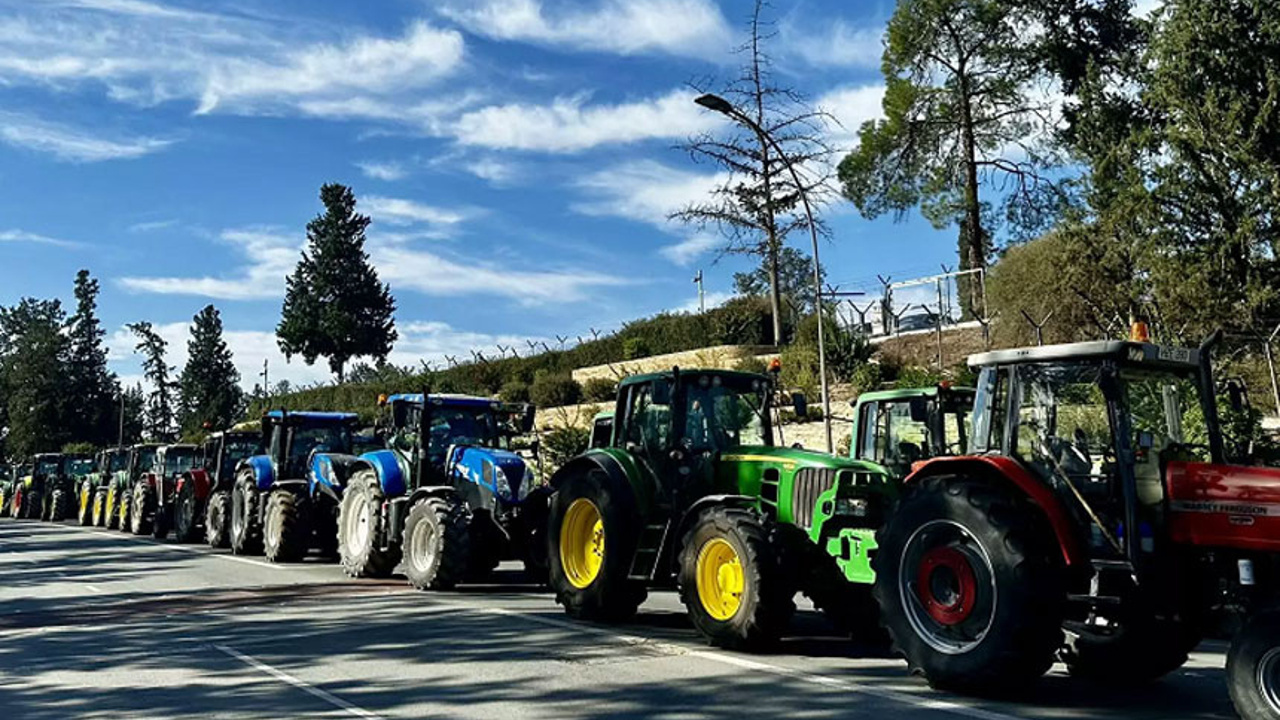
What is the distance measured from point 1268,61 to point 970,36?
Result: 36.8 ft

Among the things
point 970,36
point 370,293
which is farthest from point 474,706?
point 370,293

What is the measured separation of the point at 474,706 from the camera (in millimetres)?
6840

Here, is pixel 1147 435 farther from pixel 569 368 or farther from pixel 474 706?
pixel 569 368

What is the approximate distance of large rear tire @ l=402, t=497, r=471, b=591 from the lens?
12.5 metres

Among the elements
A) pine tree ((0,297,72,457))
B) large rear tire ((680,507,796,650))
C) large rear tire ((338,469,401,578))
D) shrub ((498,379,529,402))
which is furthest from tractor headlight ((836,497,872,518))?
pine tree ((0,297,72,457))

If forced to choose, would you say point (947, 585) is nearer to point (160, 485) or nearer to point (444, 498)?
point (444, 498)

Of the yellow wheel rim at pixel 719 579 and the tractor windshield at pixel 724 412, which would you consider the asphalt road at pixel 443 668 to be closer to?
the yellow wheel rim at pixel 719 579

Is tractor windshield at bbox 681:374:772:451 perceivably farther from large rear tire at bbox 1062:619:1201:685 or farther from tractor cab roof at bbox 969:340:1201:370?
large rear tire at bbox 1062:619:1201:685

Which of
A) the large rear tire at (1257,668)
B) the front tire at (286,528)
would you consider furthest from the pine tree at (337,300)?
the large rear tire at (1257,668)

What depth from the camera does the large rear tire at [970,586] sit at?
6.43 metres

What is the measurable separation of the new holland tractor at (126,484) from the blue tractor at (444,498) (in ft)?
49.2

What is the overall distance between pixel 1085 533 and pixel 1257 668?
1248 mm

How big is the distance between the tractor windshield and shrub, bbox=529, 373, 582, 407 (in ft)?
75.1

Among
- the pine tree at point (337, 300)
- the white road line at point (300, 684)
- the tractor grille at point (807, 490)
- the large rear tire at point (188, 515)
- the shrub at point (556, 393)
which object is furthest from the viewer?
the pine tree at point (337, 300)
